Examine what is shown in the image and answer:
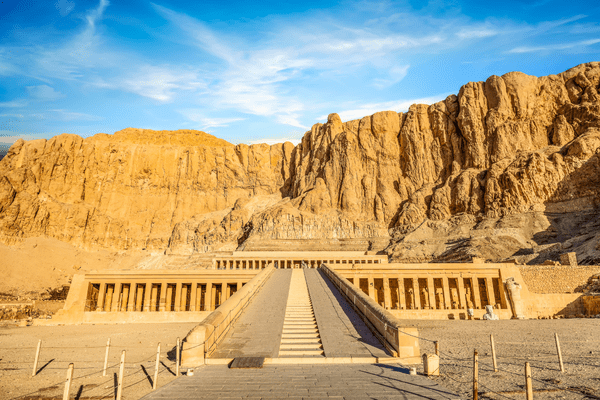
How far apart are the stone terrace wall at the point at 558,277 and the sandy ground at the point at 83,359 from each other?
26494 millimetres

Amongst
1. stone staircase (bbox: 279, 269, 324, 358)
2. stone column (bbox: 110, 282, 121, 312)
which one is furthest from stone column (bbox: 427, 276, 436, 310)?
stone column (bbox: 110, 282, 121, 312)

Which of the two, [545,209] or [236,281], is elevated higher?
[545,209]

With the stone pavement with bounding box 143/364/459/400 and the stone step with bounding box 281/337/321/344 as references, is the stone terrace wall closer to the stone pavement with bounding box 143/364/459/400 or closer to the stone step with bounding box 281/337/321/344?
the stone step with bounding box 281/337/321/344

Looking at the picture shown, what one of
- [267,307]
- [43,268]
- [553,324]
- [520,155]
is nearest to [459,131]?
[520,155]

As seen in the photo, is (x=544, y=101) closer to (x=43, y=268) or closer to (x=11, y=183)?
(x=43, y=268)

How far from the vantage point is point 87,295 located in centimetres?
2738

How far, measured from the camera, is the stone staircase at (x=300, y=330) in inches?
380

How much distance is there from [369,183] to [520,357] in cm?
6340

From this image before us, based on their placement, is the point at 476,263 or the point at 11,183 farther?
the point at 11,183

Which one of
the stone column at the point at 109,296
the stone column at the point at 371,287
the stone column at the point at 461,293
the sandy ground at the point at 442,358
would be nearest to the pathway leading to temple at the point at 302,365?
the sandy ground at the point at 442,358

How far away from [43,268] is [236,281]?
153 feet

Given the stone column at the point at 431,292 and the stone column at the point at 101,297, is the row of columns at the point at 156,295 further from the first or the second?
the stone column at the point at 431,292

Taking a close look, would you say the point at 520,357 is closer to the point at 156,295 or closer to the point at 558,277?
the point at 558,277

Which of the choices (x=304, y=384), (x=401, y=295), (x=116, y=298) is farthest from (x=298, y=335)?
(x=116, y=298)
